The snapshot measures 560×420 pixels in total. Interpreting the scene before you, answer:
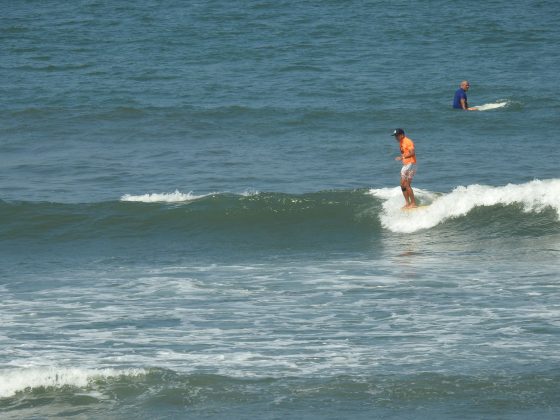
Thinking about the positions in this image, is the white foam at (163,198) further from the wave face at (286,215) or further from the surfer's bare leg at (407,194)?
the surfer's bare leg at (407,194)

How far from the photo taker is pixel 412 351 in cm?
1055

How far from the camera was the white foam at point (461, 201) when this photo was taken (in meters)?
17.5

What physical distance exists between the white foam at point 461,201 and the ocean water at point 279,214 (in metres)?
0.05

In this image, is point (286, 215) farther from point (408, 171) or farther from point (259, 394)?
point (259, 394)

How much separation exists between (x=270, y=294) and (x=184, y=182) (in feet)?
25.9

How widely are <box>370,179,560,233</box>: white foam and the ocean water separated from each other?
49 mm

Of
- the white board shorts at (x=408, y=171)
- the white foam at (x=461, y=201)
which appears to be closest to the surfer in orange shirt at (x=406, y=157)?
the white board shorts at (x=408, y=171)

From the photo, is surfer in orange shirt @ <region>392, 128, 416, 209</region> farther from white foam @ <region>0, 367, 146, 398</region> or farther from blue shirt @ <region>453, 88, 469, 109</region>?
blue shirt @ <region>453, 88, 469, 109</region>

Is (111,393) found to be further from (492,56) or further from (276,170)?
(492,56)

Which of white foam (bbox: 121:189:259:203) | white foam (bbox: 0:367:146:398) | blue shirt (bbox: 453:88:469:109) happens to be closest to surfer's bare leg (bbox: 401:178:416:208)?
white foam (bbox: 121:189:259:203)

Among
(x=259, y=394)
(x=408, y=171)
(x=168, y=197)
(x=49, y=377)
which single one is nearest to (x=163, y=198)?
(x=168, y=197)

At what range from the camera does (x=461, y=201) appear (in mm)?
18016

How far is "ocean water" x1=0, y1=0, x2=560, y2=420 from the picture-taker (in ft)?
32.7

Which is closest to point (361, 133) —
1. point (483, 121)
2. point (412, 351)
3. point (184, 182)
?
point (483, 121)
